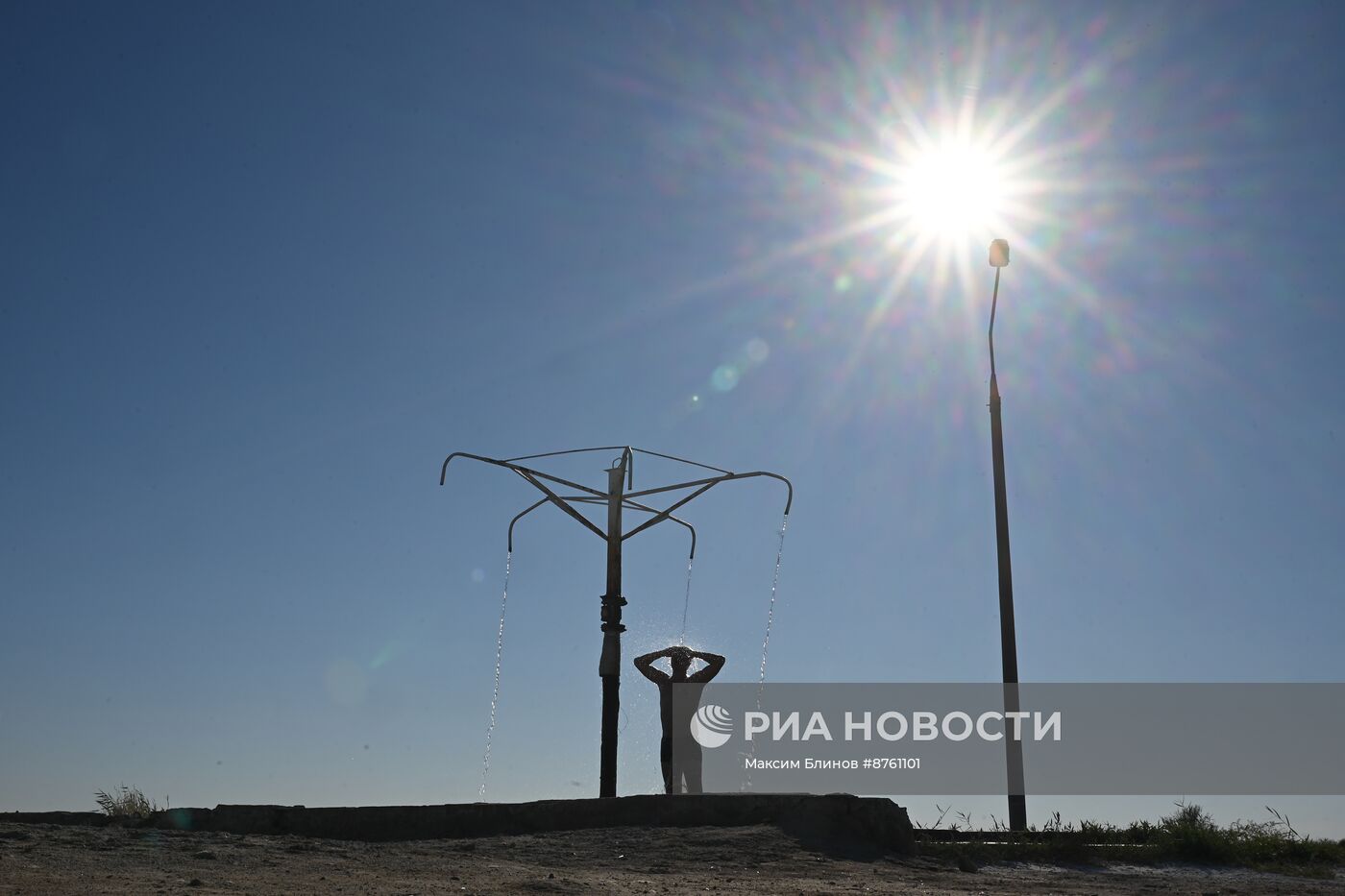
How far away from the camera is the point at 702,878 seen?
24.2 ft

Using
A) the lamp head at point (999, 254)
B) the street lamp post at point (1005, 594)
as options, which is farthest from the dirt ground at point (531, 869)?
the lamp head at point (999, 254)

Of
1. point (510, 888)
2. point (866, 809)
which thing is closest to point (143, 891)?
point (510, 888)

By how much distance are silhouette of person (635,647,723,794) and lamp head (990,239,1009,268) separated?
24.6 feet

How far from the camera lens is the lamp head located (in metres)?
16.8

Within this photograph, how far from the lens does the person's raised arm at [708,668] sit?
12992 millimetres

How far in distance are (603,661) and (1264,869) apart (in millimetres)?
7070

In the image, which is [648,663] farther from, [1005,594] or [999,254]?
[999,254]

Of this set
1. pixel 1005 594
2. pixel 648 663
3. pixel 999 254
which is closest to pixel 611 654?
pixel 648 663

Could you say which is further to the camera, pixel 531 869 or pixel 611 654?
pixel 611 654

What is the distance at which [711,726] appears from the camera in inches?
518

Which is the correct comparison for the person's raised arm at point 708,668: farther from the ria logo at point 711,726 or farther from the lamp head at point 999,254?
the lamp head at point 999,254

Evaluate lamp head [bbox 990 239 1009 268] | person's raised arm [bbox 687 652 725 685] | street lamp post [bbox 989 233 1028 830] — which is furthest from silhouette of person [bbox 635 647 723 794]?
lamp head [bbox 990 239 1009 268]

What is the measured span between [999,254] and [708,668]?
780cm

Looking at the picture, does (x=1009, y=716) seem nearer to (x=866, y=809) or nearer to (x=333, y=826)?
(x=866, y=809)
